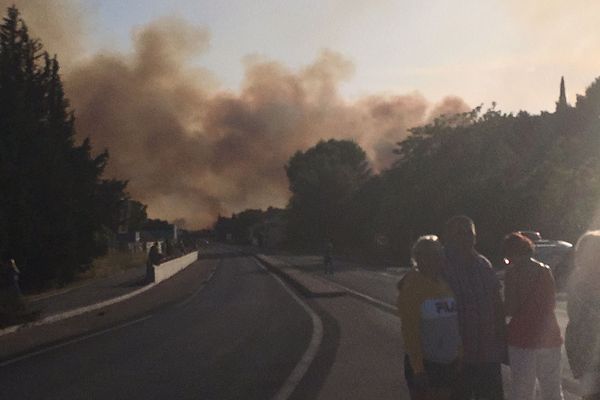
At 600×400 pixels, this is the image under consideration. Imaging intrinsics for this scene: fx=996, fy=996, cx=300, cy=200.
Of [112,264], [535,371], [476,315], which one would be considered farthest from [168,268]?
[476,315]

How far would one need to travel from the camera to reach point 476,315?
7.15 meters

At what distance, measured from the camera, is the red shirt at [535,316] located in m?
7.34

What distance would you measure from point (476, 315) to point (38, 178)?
49790mm

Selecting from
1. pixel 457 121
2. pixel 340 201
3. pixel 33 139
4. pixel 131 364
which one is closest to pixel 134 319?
pixel 131 364

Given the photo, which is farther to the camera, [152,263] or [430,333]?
[152,263]

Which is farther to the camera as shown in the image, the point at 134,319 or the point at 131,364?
the point at 134,319

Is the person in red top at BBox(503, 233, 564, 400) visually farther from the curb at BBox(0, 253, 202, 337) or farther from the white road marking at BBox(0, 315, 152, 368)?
the curb at BBox(0, 253, 202, 337)

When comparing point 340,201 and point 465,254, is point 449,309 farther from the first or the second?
point 340,201

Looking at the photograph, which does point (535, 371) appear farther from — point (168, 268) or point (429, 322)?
point (168, 268)

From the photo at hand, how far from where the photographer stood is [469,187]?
70875 mm

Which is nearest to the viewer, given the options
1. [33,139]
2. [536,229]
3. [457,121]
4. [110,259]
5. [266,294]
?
[266,294]

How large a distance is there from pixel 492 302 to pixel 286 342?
40.7 ft

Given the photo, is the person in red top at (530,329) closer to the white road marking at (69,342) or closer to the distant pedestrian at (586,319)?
the distant pedestrian at (586,319)

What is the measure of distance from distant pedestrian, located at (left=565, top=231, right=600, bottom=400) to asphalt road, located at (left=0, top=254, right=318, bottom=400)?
18.0 feet
